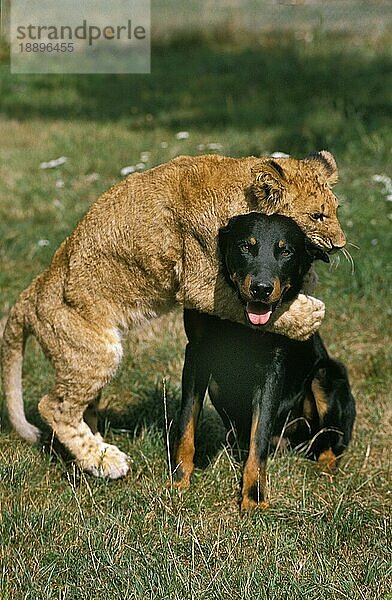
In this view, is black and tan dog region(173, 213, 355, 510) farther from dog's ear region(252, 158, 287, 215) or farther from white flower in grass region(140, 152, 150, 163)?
white flower in grass region(140, 152, 150, 163)

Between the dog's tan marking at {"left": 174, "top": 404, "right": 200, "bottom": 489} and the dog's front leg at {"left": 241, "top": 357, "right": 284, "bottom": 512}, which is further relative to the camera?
the dog's tan marking at {"left": 174, "top": 404, "right": 200, "bottom": 489}

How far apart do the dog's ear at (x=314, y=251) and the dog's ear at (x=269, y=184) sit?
0.66 ft

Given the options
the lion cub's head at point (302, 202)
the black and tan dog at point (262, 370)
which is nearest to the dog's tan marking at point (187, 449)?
the black and tan dog at point (262, 370)

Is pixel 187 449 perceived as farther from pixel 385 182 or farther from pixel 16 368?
pixel 385 182

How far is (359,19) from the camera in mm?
16234

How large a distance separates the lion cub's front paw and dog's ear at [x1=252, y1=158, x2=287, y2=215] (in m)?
1.42

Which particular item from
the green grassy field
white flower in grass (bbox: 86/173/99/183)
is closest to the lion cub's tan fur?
the green grassy field

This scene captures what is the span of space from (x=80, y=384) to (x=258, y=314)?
0.99m

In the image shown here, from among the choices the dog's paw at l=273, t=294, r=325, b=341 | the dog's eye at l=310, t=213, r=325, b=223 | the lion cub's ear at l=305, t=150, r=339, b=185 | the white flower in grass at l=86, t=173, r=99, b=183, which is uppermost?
the lion cub's ear at l=305, t=150, r=339, b=185

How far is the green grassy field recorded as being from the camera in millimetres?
3678

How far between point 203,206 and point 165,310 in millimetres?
603

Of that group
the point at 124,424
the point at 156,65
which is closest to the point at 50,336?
the point at 124,424

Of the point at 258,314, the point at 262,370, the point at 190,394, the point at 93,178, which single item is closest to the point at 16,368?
the point at 190,394

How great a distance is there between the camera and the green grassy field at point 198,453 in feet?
12.1
